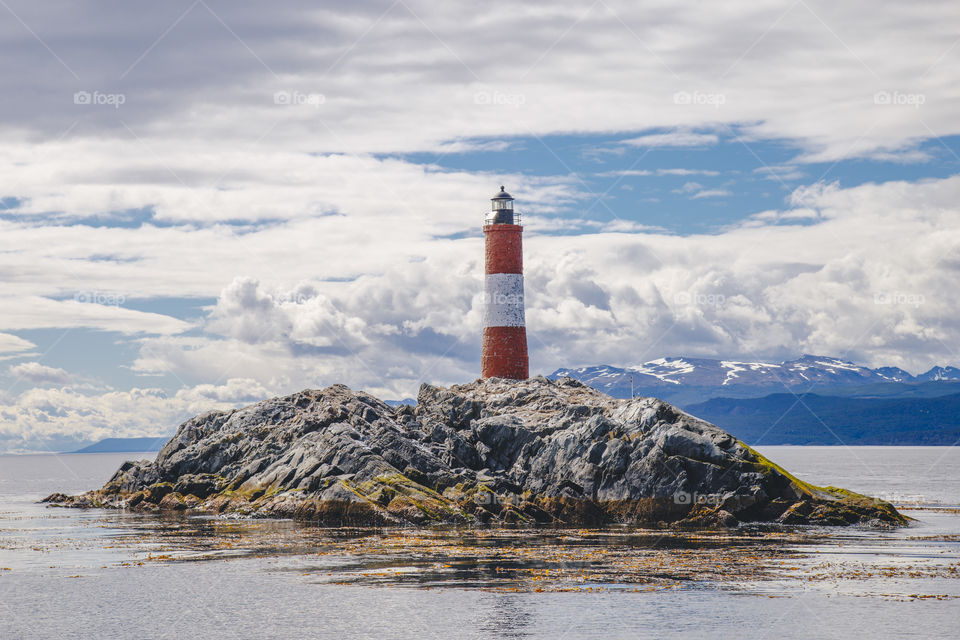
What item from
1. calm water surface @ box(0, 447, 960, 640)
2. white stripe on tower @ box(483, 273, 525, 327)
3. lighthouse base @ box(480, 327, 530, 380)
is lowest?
calm water surface @ box(0, 447, 960, 640)

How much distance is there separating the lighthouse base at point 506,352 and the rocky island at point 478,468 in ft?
7.92

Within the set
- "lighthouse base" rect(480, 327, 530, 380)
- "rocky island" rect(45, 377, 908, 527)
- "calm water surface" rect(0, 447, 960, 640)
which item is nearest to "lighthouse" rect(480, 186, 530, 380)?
"lighthouse base" rect(480, 327, 530, 380)

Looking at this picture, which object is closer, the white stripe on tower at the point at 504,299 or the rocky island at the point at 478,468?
the rocky island at the point at 478,468

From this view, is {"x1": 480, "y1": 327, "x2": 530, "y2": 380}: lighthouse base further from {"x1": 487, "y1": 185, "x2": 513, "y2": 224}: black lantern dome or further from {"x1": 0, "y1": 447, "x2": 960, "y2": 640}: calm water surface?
{"x1": 0, "y1": 447, "x2": 960, "y2": 640}: calm water surface

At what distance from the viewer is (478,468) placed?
80438 millimetres

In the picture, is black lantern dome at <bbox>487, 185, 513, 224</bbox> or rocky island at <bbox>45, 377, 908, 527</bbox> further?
black lantern dome at <bbox>487, 185, 513, 224</bbox>

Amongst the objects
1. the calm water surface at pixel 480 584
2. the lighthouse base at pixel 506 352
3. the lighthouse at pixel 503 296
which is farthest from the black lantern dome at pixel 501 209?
the calm water surface at pixel 480 584

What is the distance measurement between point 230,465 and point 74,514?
13203mm

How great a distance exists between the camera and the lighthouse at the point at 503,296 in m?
92.4

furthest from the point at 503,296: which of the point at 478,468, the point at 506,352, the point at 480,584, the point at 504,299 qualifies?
the point at 480,584

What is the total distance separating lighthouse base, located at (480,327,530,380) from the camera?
93.5 metres

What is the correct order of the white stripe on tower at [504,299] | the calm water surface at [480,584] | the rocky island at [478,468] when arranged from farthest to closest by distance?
the white stripe on tower at [504,299] < the rocky island at [478,468] < the calm water surface at [480,584]

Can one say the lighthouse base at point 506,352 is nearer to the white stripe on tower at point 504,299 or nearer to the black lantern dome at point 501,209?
the white stripe on tower at point 504,299

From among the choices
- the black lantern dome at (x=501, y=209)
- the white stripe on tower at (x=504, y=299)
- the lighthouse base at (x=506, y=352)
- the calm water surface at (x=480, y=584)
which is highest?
the black lantern dome at (x=501, y=209)
